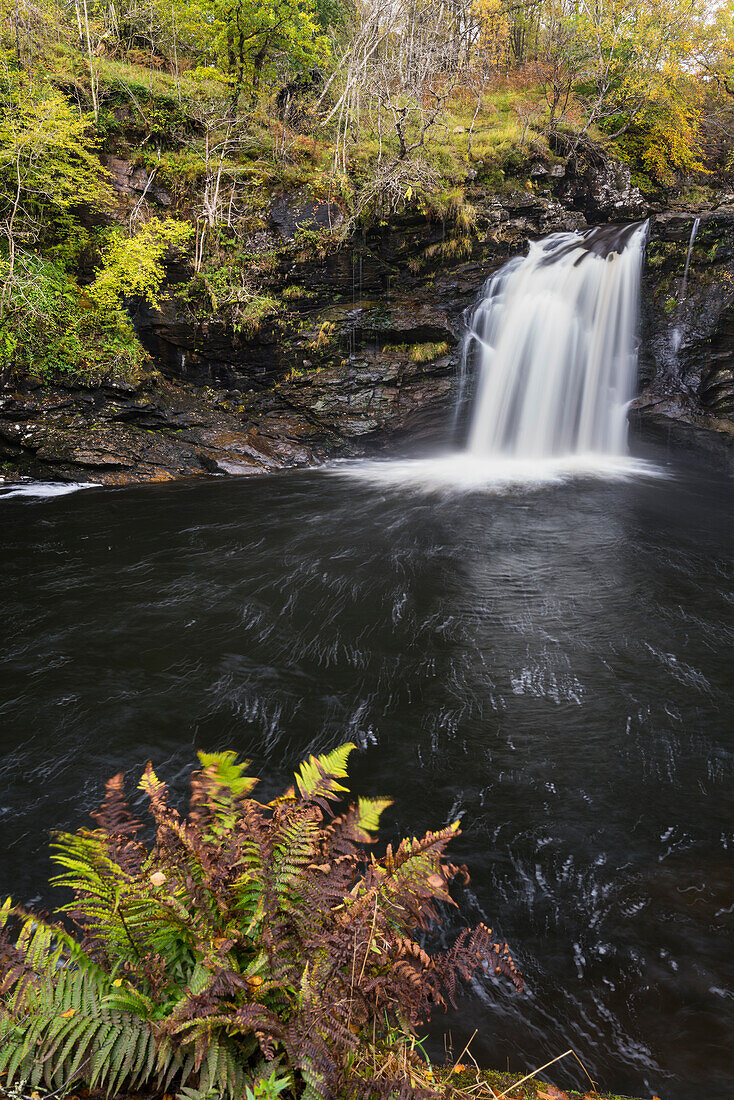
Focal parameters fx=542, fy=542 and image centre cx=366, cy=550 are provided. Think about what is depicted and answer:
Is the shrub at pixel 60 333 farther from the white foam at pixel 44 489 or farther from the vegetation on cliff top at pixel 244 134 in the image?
the white foam at pixel 44 489

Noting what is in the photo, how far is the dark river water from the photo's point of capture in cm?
233

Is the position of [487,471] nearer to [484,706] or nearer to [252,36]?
[484,706]

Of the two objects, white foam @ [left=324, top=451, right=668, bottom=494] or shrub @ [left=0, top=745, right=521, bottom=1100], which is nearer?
shrub @ [left=0, top=745, right=521, bottom=1100]

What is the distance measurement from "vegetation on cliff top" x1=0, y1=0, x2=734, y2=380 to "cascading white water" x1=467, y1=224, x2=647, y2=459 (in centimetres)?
231

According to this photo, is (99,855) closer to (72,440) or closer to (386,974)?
(386,974)

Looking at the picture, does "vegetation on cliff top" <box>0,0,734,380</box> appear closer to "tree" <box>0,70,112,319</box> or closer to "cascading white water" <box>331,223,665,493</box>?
"tree" <box>0,70,112,319</box>

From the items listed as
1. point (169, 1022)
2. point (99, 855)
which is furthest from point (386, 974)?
point (99, 855)

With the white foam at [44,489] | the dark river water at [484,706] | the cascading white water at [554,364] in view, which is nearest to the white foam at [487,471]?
the cascading white water at [554,364]

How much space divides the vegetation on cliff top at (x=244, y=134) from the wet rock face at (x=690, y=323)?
4.66 meters

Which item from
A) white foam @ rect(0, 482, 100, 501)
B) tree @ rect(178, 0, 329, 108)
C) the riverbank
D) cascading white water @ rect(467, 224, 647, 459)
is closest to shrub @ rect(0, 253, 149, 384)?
the riverbank

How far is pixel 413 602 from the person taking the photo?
6.21m

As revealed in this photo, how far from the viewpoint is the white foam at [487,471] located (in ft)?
36.6

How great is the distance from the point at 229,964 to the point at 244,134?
17.8 metres

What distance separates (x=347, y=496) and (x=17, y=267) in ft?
28.0
